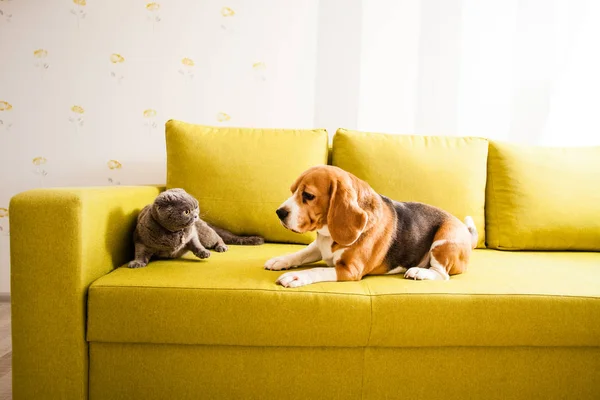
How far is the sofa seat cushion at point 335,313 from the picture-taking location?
4.02 feet

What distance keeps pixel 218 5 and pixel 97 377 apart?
1956mm

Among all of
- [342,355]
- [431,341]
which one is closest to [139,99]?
[342,355]

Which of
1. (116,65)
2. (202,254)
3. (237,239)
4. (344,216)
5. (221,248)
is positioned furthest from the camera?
(116,65)

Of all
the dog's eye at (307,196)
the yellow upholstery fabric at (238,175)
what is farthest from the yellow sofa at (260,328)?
the yellow upholstery fabric at (238,175)

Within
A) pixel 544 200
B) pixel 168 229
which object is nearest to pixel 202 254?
pixel 168 229

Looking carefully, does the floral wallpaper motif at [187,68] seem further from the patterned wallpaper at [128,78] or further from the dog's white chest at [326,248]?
the dog's white chest at [326,248]

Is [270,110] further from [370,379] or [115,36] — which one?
[370,379]

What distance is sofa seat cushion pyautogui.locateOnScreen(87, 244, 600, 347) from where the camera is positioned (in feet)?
4.02

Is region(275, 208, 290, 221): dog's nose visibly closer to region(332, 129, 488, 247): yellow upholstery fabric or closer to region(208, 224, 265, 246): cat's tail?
region(208, 224, 265, 246): cat's tail

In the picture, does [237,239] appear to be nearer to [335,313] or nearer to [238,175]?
[238,175]

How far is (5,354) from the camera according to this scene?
173cm

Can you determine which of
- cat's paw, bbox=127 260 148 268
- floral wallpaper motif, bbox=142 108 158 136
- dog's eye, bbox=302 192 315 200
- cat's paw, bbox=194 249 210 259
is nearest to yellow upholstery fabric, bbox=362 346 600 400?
dog's eye, bbox=302 192 315 200

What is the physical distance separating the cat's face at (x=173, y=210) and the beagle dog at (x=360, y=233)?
336mm

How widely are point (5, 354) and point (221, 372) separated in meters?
1.11
